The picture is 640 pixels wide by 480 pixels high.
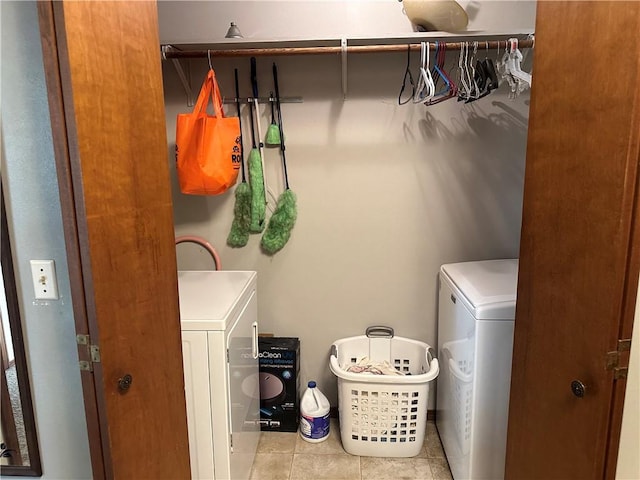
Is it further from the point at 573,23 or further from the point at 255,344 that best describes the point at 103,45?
the point at 255,344

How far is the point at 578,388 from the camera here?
3.48 feet

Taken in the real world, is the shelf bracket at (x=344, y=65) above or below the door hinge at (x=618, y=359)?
above

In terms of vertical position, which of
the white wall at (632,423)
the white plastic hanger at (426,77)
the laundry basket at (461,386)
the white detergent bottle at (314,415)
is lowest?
the white detergent bottle at (314,415)

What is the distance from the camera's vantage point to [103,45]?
38.2 inches

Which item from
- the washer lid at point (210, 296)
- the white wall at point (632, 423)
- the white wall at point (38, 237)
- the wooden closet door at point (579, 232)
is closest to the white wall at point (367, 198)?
the washer lid at point (210, 296)

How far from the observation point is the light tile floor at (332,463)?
2.15 meters

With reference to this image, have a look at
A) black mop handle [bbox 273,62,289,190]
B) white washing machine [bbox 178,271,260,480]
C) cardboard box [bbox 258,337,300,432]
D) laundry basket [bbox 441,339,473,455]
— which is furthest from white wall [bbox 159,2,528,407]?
white washing machine [bbox 178,271,260,480]

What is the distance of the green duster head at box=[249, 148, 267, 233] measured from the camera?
7.45ft

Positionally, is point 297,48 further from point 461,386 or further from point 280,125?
point 461,386

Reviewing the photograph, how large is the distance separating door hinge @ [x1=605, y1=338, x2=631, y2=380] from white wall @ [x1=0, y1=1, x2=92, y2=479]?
3.97ft

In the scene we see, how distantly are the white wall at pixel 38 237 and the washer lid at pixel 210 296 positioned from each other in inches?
18.7

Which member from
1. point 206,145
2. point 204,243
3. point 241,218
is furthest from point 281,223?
point 206,145

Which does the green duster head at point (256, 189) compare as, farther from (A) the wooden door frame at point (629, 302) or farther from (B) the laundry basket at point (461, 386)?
(A) the wooden door frame at point (629, 302)

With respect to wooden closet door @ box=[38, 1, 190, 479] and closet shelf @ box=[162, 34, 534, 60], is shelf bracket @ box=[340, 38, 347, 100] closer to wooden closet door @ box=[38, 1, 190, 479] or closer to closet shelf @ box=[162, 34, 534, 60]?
closet shelf @ box=[162, 34, 534, 60]
